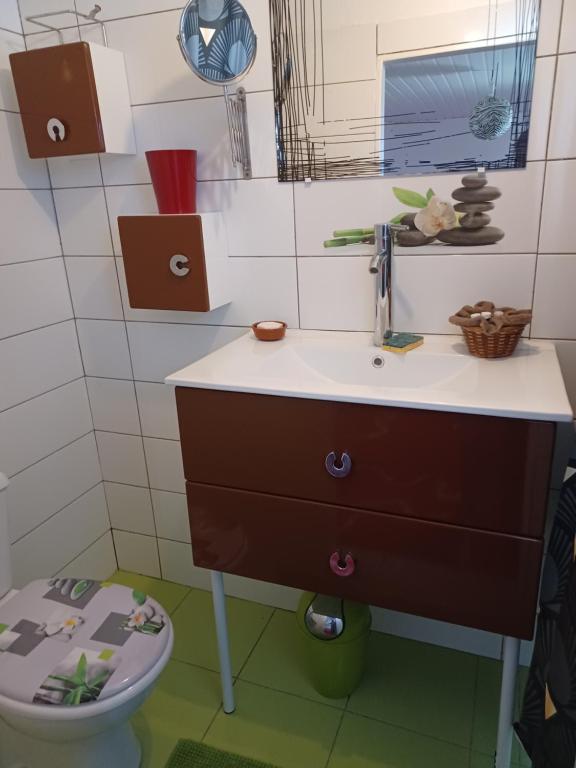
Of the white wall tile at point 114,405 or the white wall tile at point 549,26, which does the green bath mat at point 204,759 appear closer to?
the white wall tile at point 114,405

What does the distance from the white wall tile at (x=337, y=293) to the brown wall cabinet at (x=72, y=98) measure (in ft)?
2.08

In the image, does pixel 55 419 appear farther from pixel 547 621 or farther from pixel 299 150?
pixel 547 621

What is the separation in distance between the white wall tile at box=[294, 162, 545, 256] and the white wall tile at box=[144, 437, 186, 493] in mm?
807

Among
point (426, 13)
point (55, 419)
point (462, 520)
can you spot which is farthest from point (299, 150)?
point (55, 419)

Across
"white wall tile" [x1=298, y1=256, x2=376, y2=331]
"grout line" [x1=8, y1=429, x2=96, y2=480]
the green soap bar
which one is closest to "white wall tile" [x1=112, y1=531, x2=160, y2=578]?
"grout line" [x1=8, y1=429, x2=96, y2=480]

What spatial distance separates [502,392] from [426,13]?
87cm

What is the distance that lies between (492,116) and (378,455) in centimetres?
80

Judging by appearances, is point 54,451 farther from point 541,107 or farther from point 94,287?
point 541,107

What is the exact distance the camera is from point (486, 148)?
4.21 feet

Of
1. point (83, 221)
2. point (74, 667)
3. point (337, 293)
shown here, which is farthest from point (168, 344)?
point (74, 667)

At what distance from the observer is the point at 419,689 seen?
5.23 ft

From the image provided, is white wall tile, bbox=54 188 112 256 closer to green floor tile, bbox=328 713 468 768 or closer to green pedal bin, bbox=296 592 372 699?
green pedal bin, bbox=296 592 372 699

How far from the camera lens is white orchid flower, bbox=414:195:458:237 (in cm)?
134

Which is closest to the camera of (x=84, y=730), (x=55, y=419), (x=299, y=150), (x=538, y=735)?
(x=538, y=735)
